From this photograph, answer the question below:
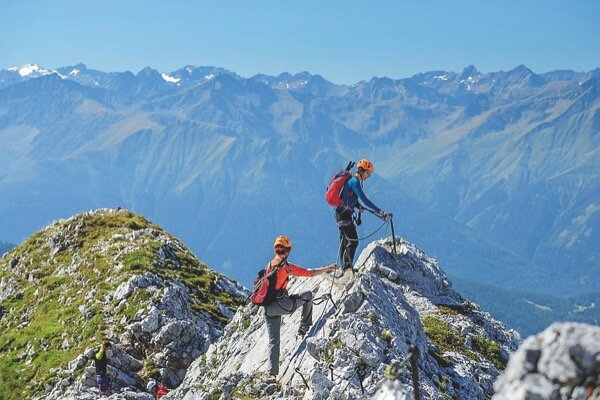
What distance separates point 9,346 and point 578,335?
4117 cm

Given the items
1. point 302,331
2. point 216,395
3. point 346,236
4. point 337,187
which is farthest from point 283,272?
point 346,236

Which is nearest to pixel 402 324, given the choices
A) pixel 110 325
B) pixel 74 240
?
pixel 110 325

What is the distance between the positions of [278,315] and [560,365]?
44.3 feet

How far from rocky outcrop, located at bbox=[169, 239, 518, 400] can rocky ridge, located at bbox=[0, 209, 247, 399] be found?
8.65 metres

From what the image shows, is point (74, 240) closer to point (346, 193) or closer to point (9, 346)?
point (9, 346)

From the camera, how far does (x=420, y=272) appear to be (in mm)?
33281

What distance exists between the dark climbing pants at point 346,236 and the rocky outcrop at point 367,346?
3.96 feet

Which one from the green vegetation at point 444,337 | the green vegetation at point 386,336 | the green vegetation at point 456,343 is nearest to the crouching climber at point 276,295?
the green vegetation at point 386,336

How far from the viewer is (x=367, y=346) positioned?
1888 centimetres

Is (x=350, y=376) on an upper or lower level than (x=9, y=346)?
lower

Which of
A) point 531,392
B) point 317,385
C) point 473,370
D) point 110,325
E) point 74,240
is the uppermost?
point 74,240

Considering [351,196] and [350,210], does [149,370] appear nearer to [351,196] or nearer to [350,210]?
[350,210]

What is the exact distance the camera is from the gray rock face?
8.72 m

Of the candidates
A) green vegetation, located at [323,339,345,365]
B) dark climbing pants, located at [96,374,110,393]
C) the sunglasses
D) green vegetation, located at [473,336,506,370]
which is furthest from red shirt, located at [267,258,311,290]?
dark climbing pants, located at [96,374,110,393]
